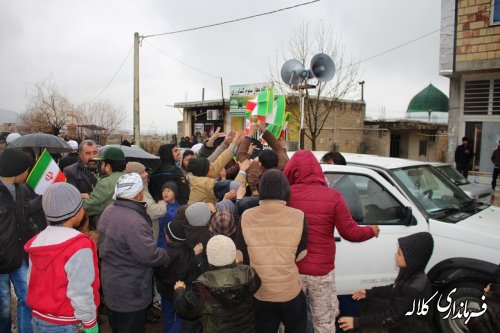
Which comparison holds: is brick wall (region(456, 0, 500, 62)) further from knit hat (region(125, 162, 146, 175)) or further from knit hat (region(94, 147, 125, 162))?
knit hat (region(94, 147, 125, 162))

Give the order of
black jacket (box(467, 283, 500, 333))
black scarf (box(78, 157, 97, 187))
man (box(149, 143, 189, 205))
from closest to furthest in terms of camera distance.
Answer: black jacket (box(467, 283, 500, 333)) < man (box(149, 143, 189, 205)) < black scarf (box(78, 157, 97, 187))

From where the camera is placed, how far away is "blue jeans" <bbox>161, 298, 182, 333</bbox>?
144 inches

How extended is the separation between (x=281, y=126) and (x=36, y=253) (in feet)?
12.9

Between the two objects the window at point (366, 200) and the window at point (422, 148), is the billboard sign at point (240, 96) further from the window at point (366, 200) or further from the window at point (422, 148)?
the window at point (366, 200)

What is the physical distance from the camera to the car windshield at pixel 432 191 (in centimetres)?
410

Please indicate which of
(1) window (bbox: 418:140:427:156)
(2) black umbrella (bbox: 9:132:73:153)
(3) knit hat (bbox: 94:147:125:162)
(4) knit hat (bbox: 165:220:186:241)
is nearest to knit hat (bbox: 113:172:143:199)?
(4) knit hat (bbox: 165:220:186:241)

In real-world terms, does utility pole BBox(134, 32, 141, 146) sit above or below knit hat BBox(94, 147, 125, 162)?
above

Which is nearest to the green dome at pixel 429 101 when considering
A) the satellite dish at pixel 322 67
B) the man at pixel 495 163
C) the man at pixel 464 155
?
the man at pixel 464 155

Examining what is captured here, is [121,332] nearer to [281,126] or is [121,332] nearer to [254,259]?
[254,259]

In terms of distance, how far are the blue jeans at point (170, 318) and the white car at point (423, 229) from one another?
1.69 m

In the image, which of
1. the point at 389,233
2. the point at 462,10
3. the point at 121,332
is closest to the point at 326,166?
the point at 389,233

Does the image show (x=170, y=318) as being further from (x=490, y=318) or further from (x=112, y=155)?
(x=490, y=318)

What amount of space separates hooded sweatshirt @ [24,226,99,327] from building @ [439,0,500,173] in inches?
469

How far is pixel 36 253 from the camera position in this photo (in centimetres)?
246
